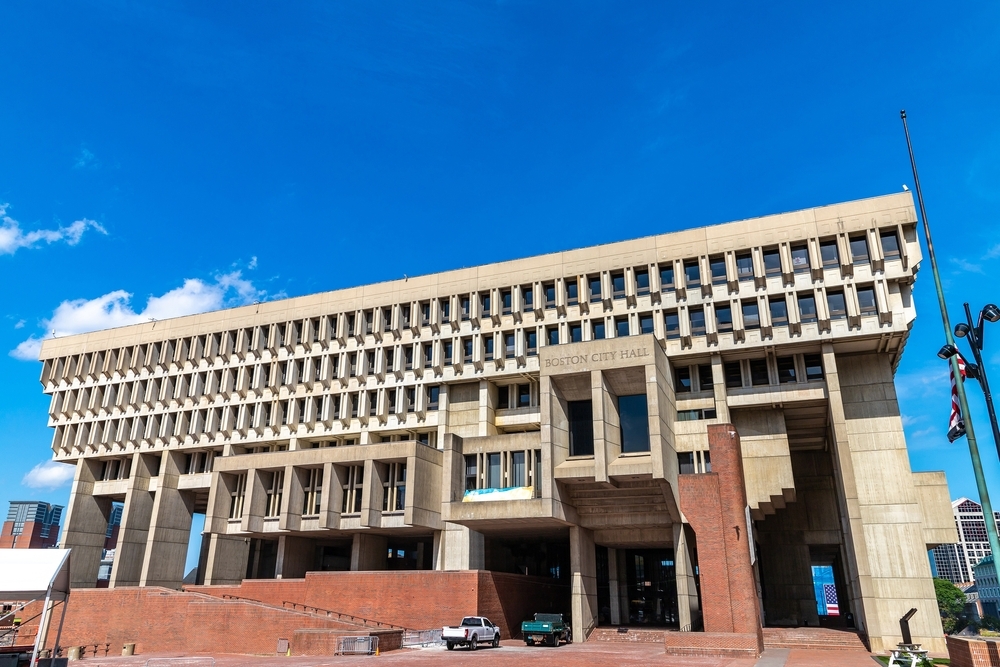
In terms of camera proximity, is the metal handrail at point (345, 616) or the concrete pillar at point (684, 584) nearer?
the concrete pillar at point (684, 584)

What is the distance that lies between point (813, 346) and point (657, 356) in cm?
1278

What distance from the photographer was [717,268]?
52.3 metres

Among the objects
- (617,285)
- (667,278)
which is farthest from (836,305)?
(617,285)

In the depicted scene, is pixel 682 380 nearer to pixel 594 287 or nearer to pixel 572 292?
pixel 594 287

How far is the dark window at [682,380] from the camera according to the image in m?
52.4

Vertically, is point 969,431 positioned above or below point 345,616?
above

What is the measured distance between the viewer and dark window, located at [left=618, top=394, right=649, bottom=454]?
1754 inches

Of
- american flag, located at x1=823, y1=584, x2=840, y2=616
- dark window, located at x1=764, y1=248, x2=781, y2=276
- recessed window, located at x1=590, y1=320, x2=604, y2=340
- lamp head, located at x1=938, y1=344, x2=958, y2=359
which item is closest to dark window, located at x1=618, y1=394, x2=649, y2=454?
recessed window, located at x1=590, y1=320, x2=604, y2=340

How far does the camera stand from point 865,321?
46.9 meters

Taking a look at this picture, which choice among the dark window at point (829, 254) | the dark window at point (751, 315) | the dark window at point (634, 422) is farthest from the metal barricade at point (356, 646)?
the dark window at point (829, 254)

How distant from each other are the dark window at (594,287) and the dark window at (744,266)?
10323 mm

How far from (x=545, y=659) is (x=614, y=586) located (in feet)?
76.0

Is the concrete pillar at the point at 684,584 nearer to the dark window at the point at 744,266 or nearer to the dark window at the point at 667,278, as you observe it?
the dark window at the point at 667,278

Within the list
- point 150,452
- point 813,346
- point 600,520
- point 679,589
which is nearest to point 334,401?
point 150,452
